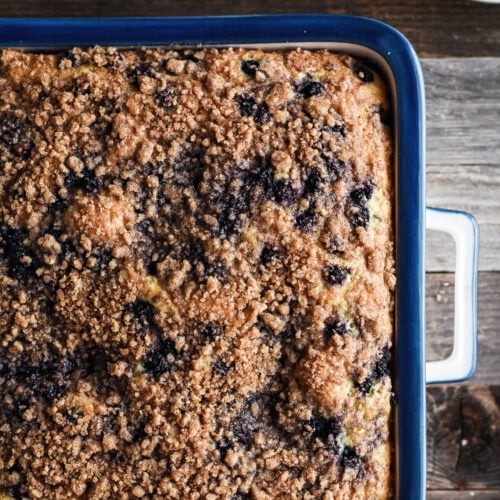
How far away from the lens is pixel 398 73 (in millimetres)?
1305

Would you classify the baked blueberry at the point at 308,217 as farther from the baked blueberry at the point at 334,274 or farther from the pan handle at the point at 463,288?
the pan handle at the point at 463,288

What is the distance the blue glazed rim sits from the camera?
1.29 meters

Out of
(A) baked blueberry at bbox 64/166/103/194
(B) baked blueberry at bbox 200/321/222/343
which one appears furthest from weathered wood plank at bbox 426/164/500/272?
(A) baked blueberry at bbox 64/166/103/194

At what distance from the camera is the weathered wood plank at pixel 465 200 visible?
5.56 ft

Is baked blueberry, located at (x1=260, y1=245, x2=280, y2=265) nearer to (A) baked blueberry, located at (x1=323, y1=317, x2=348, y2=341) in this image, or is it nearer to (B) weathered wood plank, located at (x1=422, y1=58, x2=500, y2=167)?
(A) baked blueberry, located at (x1=323, y1=317, x2=348, y2=341)

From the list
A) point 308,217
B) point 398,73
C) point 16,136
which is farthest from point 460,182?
point 16,136

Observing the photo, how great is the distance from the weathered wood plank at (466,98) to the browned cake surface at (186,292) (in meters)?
0.48

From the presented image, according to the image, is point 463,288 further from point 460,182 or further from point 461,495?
point 461,495

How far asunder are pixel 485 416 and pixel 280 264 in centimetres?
77

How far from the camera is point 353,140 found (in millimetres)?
1290

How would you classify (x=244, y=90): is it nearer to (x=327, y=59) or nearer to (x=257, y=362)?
(x=327, y=59)

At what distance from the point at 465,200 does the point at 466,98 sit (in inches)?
9.1

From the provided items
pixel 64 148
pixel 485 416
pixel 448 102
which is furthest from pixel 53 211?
pixel 485 416

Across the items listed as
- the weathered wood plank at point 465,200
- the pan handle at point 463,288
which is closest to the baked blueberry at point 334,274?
the pan handle at point 463,288
